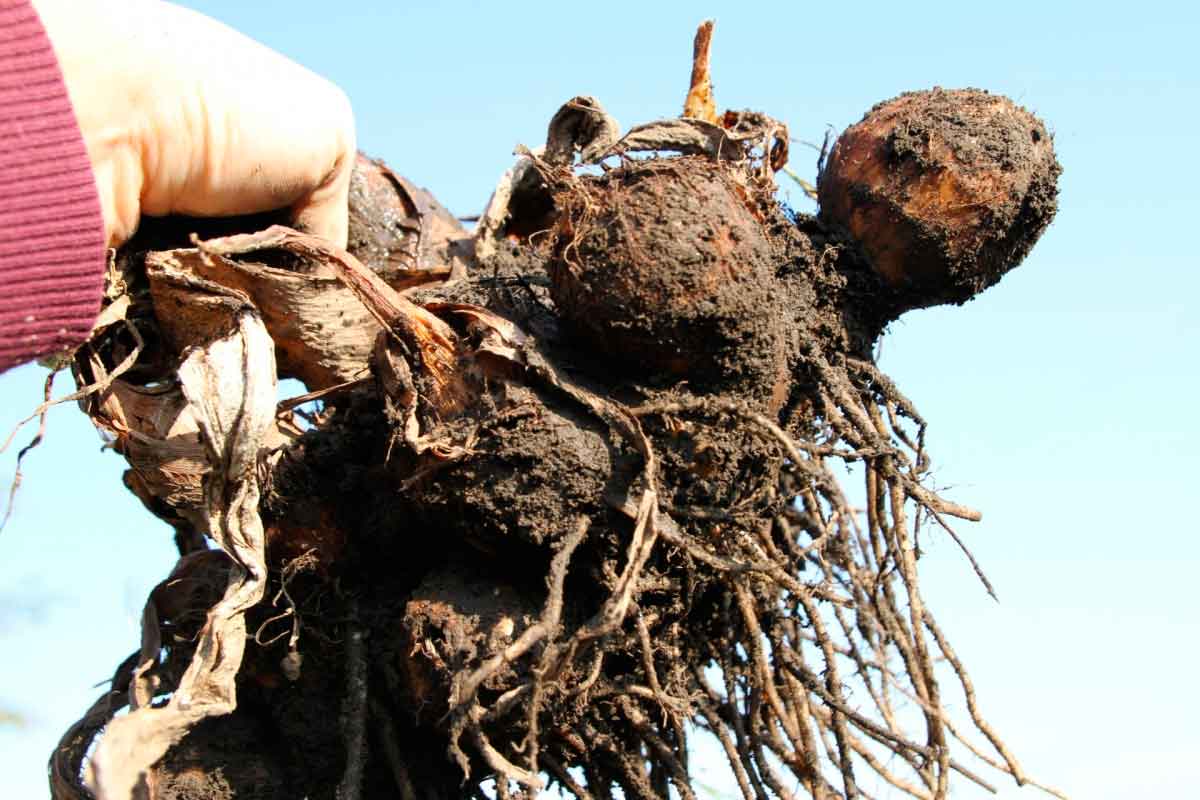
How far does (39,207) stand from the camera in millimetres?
1132

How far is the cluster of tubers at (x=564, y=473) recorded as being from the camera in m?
1.44

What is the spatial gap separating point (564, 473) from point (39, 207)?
58 centimetres

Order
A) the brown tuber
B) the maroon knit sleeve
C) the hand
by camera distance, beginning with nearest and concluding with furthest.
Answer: the maroon knit sleeve
the hand
the brown tuber

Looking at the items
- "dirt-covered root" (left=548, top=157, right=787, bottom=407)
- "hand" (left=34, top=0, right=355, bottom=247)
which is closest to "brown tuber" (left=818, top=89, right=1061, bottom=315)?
"dirt-covered root" (left=548, top=157, right=787, bottom=407)

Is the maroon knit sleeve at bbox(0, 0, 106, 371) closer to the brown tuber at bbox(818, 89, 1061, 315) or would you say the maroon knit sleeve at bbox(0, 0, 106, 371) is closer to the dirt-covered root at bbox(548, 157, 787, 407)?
the dirt-covered root at bbox(548, 157, 787, 407)

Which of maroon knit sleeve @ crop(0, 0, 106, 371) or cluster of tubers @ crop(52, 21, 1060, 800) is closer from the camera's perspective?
maroon knit sleeve @ crop(0, 0, 106, 371)

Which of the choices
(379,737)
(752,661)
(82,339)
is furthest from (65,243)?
(752,661)

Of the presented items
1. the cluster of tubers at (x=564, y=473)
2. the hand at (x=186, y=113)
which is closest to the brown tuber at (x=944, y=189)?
the cluster of tubers at (x=564, y=473)

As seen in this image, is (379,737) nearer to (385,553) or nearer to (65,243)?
(385,553)

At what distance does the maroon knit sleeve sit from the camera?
110cm

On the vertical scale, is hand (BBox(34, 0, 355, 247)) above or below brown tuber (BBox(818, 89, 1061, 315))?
below

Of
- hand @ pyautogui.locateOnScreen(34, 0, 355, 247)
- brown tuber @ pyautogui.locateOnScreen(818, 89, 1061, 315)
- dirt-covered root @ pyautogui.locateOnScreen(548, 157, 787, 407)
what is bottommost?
hand @ pyautogui.locateOnScreen(34, 0, 355, 247)

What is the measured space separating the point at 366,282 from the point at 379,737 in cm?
54

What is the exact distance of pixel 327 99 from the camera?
1559 millimetres
